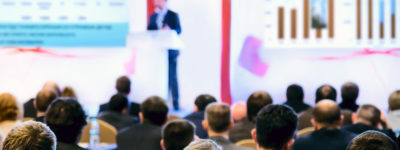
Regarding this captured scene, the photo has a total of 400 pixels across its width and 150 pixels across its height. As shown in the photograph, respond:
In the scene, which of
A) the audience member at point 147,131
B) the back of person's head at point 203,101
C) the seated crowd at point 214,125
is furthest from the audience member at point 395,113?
the audience member at point 147,131

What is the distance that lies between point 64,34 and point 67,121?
4.70 metres

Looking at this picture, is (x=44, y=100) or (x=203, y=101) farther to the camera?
(x=203, y=101)

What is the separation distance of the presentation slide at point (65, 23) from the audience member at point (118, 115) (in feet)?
8.58

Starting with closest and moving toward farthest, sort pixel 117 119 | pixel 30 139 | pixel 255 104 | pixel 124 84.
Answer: pixel 30 139 → pixel 255 104 → pixel 117 119 → pixel 124 84

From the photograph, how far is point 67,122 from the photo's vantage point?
102 inches

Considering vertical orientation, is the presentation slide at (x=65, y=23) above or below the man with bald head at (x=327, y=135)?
above

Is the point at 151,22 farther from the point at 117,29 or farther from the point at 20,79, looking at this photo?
the point at 20,79

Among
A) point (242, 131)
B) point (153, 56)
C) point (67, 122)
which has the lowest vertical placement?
point (242, 131)

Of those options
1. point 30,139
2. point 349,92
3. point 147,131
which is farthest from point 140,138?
point 349,92

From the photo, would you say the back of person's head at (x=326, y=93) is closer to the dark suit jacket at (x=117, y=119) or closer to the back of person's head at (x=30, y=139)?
the dark suit jacket at (x=117, y=119)

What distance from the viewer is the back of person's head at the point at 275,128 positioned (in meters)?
2.14

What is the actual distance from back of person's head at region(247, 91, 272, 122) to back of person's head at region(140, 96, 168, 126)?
69 centimetres

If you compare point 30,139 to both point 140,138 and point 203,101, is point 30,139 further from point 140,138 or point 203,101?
point 203,101

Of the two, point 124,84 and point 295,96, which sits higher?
point 124,84
